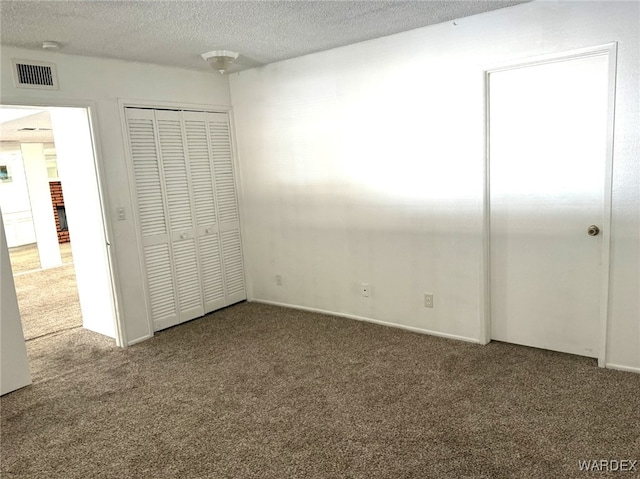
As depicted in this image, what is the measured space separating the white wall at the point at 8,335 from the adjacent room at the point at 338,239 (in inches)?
0.5

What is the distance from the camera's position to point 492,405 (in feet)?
9.10

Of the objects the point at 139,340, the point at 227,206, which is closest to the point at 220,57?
the point at 227,206

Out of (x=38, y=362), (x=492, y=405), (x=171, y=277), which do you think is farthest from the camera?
(x=171, y=277)

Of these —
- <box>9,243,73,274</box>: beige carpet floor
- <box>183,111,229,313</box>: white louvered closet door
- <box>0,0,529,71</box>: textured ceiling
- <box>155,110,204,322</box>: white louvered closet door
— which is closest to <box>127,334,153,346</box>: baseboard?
<box>155,110,204,322</box>: white louvered closet door

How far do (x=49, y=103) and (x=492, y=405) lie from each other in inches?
149

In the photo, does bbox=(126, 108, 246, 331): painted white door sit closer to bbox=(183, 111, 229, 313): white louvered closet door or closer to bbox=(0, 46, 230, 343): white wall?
bbox=(183, 111, 229, 313): white louvered closet door

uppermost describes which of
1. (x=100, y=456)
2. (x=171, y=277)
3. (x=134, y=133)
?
(x=134, y=133)

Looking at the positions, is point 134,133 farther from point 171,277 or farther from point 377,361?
point 377,361

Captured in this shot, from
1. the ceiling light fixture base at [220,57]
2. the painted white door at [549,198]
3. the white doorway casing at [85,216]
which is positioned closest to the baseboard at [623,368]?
the painted white door at [549,198]

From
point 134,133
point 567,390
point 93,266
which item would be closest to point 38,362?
point 93,266

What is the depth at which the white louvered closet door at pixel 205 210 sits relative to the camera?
15.1 feet

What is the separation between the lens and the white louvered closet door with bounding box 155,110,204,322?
438cm

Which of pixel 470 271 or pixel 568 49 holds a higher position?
pixel 568 49

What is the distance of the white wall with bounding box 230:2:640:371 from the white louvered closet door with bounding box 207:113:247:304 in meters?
0.13
